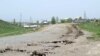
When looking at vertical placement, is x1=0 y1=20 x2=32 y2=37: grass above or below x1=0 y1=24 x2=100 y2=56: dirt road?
below

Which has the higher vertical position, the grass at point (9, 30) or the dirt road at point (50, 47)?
the dirt road at point (50, 47)

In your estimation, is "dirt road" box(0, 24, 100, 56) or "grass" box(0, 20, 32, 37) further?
"grass" box(0, 20, 32, 37)

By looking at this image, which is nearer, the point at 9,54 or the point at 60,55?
the point at 60,55

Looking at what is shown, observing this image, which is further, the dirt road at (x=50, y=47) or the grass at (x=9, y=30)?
the grass at (x=9, y=30)

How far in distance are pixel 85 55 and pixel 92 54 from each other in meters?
0.57

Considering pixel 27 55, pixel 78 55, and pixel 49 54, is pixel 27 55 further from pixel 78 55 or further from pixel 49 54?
pixel 78 55

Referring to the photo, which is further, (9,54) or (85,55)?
(9,54)

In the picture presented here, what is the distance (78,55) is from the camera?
18.0 meters

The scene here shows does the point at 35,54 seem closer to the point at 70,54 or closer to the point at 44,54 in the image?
the point at 44,54

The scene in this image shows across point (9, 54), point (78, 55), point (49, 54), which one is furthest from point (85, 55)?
point (9, 54)

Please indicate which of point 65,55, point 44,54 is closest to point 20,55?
point 44,54

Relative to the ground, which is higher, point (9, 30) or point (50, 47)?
point (50, 47)

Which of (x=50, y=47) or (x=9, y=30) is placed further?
(x=9, y=30)

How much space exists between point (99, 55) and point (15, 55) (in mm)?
5155
